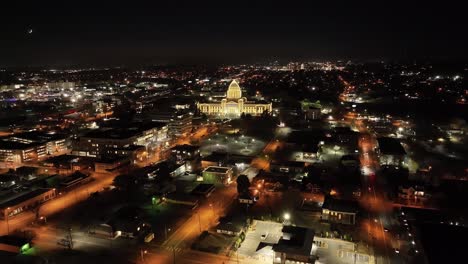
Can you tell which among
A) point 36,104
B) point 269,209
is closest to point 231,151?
point 269,209

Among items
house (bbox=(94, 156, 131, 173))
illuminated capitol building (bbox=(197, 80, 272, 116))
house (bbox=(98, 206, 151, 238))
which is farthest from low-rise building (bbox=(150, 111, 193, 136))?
house (bbox=(98, 206, 151, 238))

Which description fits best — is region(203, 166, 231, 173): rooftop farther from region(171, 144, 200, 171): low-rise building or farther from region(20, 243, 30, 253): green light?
region(20, 243, 30, 253): green light

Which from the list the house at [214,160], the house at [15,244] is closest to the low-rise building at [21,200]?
the house at [15,244]

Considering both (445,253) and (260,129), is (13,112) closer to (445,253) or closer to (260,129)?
(260,129)

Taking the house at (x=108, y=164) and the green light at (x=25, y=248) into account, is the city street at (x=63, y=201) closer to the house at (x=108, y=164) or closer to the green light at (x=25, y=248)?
the house at (x=108, y=164)

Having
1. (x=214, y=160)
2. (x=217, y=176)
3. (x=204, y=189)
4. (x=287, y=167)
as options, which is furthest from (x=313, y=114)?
(x=204, y=189)

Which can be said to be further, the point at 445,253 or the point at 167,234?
the point at 167,234
